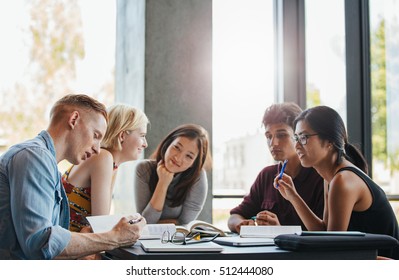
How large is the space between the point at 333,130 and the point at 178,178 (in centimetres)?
110

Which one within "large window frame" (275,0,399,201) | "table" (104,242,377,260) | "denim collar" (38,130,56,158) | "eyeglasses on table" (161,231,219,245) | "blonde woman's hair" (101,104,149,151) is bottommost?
"table" (104,242,377,260)

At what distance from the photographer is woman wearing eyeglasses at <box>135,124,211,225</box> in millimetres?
3184

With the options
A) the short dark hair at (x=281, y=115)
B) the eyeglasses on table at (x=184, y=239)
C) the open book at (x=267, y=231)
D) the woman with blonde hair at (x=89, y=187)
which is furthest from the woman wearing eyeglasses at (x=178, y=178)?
the eyeglasses on table at (x=184, y=239)

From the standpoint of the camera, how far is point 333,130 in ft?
→ 7.97

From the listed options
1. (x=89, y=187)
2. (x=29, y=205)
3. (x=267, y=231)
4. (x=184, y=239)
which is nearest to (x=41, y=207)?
(x=29, y=205)

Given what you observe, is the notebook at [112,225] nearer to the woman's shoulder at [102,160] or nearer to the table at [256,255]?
the table at [256,255]

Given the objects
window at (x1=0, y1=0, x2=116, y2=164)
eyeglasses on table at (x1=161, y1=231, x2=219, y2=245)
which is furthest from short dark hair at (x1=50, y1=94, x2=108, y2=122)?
window at (x1=0, y1=0, x2=116, y2=164)

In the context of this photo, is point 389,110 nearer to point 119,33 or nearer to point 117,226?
point 119,33

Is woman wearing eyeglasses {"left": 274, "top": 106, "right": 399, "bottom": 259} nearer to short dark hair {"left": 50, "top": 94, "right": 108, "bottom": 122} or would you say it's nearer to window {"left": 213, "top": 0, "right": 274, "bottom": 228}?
short dark hair {"left": 50, "top": 94, "right": 108, "bottom": 122}

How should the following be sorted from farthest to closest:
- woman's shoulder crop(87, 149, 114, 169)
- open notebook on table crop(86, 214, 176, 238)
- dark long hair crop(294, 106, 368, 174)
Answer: woman's shoulder crop(87, 149, 114, 169)
dark long hair crop(294, 106, 368, 174)
open notebook on table crop(86, 214, 176, 238)

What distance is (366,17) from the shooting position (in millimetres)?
3658

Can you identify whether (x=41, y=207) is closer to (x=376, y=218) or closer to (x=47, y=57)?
(x=376, y=218)

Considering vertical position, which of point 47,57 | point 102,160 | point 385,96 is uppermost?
point 47,57
